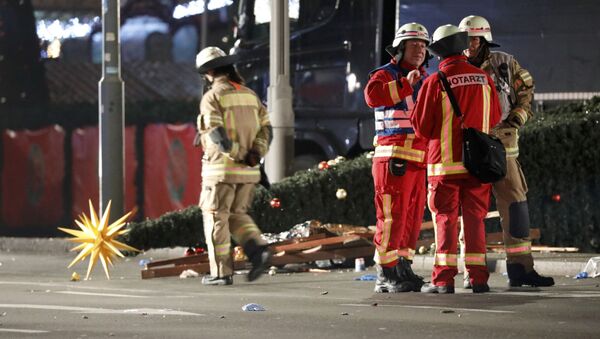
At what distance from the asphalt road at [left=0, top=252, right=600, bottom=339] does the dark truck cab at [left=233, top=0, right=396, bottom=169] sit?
18.6ft

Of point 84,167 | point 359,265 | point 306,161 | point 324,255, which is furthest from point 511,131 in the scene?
point 84,167

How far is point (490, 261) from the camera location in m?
14.8

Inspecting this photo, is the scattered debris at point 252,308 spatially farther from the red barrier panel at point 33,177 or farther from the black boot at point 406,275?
the red barrier panel at point 33,177

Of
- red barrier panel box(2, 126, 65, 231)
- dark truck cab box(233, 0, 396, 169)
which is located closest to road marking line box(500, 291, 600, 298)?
dark truck cab box(233, 0, 396, 169)

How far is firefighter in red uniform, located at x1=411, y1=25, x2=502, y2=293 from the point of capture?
1202 centimetres

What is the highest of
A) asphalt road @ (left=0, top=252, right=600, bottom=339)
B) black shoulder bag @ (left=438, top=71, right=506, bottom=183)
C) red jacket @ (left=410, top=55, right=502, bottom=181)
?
red jacket @ (left=410, top=55, right=502, bottom=181)

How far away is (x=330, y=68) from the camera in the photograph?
2020cm

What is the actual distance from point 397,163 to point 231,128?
1.68 m

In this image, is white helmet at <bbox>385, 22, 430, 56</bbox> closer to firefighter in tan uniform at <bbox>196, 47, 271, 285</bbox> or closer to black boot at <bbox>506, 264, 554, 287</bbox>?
firefighter in tan uniform at <bbox>196, 47, 271, 285</bbox>

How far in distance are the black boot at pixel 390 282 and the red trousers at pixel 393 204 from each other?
5 centimetres

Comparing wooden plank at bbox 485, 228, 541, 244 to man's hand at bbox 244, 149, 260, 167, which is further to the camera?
wooden plank at bbox 485, 228, 541, 244

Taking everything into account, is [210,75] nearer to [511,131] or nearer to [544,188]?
[511,131]

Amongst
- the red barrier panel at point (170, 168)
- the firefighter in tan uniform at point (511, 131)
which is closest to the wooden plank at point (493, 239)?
the firefighter in tan uniform at point (511, 131)

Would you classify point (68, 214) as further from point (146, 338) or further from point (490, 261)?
point (146, 338)
